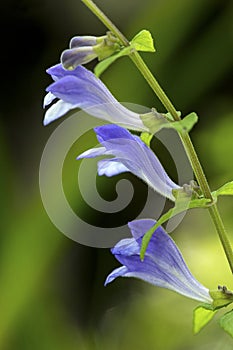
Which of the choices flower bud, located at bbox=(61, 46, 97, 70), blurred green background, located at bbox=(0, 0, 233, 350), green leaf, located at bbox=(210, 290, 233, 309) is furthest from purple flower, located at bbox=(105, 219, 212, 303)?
blurred green background, located at bbox=(0, 0, 233, 350)

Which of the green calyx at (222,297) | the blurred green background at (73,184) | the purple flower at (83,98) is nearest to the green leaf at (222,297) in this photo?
the green calyx at (222,297)

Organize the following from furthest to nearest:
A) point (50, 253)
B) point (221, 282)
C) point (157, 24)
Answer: point (157, 24)
point (50, 253)
point (221, 282)

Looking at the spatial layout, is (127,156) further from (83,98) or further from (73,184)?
(73,184)

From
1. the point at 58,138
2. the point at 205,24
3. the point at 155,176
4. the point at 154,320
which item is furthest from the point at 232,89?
the point at 155,176

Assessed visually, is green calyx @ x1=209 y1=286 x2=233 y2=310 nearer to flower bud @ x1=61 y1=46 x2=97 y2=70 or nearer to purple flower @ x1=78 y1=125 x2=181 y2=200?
purple flower @ x1=78 y1=125 x2=181 y2=200

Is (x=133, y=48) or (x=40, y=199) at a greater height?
(x=133, y=48)

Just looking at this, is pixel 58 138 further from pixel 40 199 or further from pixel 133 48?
pixel 133 48

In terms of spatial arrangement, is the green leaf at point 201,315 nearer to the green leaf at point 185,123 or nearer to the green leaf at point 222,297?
the green leaf at point 222,297
